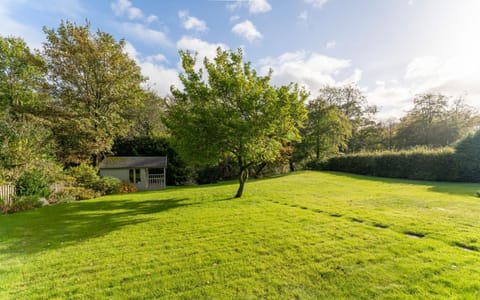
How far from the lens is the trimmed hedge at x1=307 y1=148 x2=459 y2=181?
58.0ft

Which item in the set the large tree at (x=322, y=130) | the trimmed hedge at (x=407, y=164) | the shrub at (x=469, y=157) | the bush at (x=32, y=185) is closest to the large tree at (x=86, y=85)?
the bush at (x=32, y=185)

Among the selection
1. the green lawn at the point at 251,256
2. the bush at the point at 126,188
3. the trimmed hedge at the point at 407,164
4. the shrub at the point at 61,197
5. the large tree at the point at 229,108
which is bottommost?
the bush at the point at 126,188

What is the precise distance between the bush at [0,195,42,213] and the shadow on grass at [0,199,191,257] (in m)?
1.54

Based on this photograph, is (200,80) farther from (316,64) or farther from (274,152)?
(316,64)

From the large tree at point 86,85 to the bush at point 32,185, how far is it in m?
5.67

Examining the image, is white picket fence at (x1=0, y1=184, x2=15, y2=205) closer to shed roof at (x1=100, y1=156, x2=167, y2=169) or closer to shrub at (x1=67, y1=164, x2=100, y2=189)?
shrub at (x1=67, y1=164, x2=100, y2=189)

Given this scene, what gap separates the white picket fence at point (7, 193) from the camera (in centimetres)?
955

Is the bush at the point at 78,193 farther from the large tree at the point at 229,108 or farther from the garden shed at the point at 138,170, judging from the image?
the large tree at the point at 229,108

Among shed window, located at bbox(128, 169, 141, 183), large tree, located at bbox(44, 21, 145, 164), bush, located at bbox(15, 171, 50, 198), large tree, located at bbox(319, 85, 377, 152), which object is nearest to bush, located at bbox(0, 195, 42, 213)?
bush, located at bbox(15, 171, 50, 198)

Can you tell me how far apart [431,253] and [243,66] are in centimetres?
926

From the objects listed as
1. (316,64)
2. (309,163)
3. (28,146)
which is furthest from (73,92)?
(309,163)

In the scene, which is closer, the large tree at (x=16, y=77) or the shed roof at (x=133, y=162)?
the large tree at (x=16, y=77)

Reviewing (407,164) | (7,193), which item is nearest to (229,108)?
(7,193)

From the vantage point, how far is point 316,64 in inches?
497
